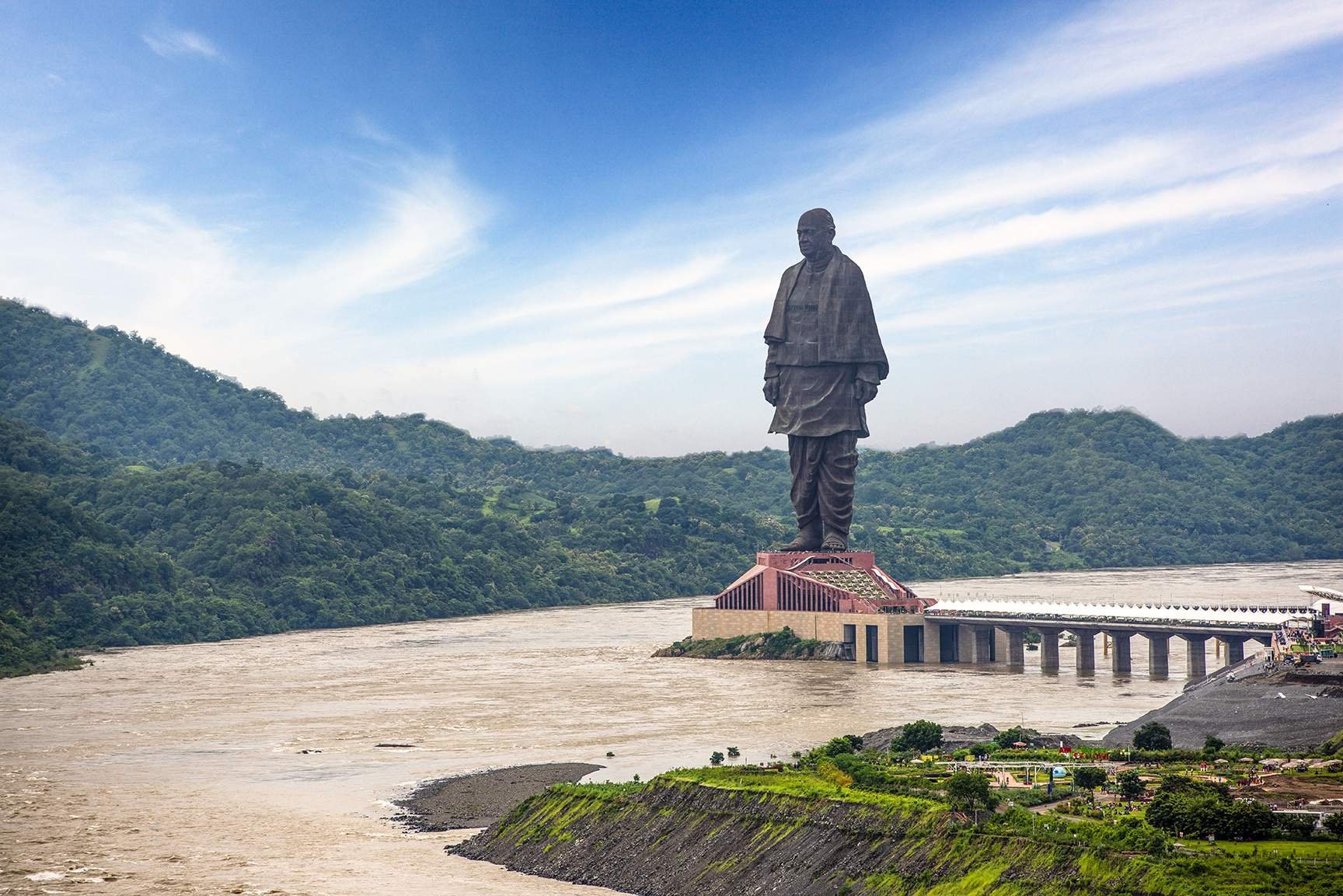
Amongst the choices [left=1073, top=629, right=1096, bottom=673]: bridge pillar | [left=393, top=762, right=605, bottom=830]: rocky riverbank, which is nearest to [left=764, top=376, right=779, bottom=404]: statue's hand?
[left=1073, top=629, right=1096, bottom=673]: bridge pillar

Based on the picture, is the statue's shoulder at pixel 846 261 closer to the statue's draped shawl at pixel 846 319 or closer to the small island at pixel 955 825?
the statue's draped shawl at pixel 846 319

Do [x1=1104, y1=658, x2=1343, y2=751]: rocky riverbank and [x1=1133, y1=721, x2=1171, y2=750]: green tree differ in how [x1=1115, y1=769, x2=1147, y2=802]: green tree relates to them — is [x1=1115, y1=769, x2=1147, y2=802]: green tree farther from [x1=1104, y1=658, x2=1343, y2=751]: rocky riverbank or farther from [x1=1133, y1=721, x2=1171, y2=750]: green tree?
[x1=1104, y1=658, x2=1343, y2=751]: rocky riverbank

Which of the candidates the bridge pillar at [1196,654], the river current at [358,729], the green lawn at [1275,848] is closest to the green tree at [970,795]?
the green lawn at [1275,848]

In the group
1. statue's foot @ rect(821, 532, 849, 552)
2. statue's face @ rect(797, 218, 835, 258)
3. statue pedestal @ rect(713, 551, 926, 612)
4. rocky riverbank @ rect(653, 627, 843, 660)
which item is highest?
statue's face @ rect(797, 218, 835, 258)

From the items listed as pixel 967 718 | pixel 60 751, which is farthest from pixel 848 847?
pixel 60 751

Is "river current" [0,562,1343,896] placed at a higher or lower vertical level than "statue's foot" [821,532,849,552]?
lower

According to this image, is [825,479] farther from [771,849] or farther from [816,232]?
[771,849]
